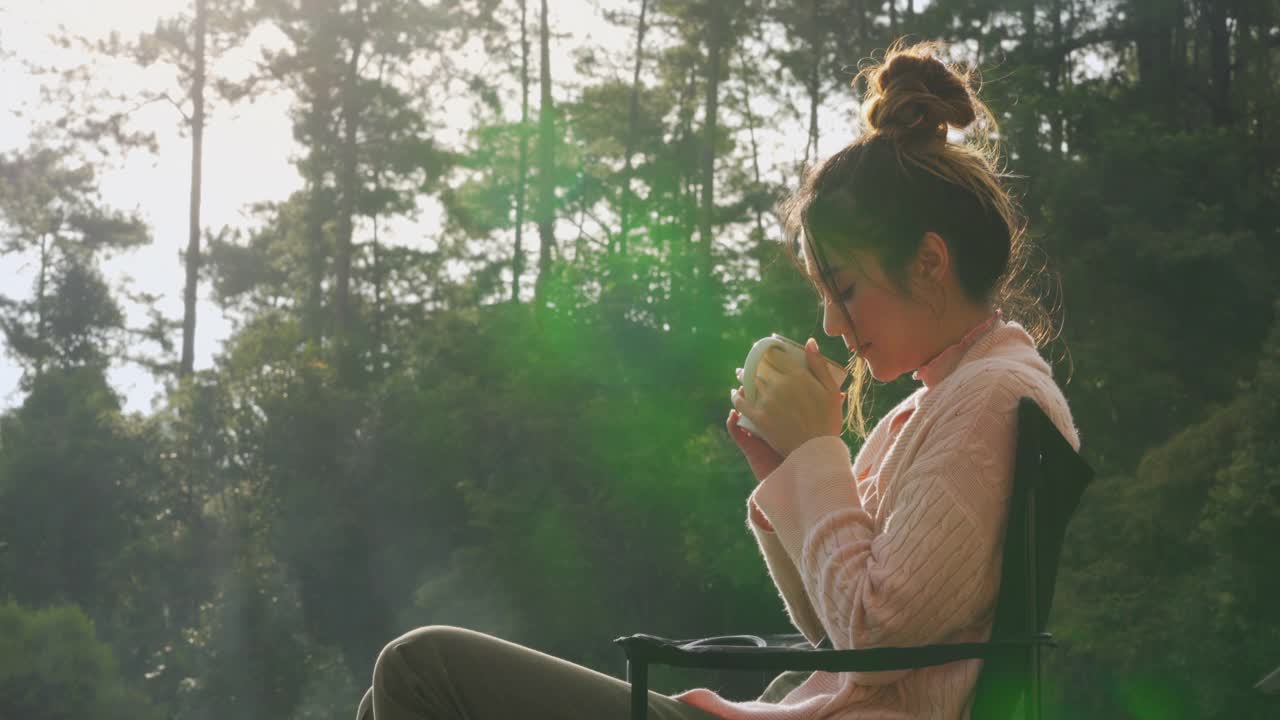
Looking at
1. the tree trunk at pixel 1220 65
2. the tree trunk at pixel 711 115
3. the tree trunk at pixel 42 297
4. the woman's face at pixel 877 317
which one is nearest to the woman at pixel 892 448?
the woman's face at pixel 877 317

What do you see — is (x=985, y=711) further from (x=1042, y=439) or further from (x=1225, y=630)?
(x=1225, y=630)

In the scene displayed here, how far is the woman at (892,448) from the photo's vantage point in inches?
42.7

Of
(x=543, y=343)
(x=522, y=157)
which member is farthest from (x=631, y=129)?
(x=543, y=343)

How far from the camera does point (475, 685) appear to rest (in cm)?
112

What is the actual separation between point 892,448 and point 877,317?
0.12m

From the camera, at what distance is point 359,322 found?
18594 millimetres

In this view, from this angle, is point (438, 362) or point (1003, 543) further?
point (438, 362)

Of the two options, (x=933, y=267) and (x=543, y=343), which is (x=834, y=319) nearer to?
(x=933, y=267)

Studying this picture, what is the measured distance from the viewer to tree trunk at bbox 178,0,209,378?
53.4ft

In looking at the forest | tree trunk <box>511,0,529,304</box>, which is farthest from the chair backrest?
tree trunk <box>511,0,529,304</box>

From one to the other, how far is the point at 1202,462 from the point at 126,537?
485 inches

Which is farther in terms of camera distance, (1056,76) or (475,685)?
(1056,76)

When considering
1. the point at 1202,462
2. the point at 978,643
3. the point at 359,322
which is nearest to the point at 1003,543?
the point at 978,643

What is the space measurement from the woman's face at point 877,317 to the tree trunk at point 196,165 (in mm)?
15848
